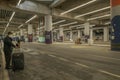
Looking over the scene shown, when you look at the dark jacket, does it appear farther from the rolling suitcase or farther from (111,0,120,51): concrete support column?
(111,0,120,51): concrete support column

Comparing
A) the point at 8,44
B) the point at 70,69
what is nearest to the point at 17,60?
the point at 8,44

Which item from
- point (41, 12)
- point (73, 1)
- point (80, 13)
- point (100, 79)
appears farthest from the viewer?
point (80, 13)

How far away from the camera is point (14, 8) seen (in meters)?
29.0

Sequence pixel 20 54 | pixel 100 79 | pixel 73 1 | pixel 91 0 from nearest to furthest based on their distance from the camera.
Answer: pixel 100 79 < pixel 20 54 < pixel 91 0 < pixel 73 1

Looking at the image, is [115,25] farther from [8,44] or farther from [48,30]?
[48,30]

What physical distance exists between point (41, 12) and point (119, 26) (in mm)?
19157

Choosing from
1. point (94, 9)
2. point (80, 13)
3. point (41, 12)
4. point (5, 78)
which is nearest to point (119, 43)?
point (5, 78)

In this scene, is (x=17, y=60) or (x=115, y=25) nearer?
(x=17, y=60)

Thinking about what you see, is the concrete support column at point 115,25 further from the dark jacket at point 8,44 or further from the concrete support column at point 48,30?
the concrete support column at point 48,30

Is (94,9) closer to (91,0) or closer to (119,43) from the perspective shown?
(91,0)

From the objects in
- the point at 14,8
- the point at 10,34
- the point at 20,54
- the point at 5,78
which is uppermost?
the point at 14,8

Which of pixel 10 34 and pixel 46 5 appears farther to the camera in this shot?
pixel 46 5

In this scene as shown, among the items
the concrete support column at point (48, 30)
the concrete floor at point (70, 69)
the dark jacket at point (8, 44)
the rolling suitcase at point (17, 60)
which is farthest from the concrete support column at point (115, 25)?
the concrete support column at point (48, 30)

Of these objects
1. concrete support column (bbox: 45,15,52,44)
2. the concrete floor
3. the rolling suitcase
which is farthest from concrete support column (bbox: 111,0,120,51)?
concrete support column (bbox: 45,15,52,44)
